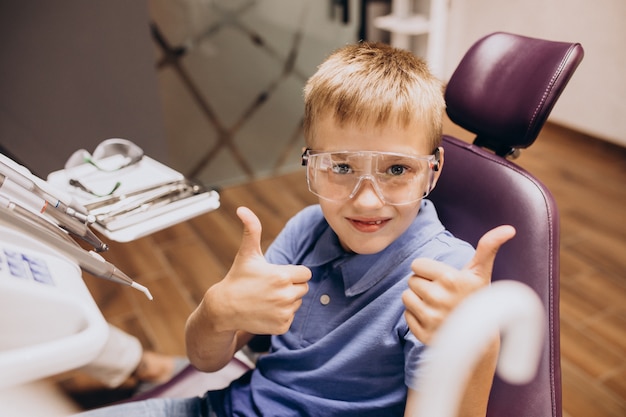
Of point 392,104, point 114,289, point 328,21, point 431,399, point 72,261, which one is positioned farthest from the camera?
point 328,21

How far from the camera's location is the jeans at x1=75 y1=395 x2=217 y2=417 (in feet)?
3.36

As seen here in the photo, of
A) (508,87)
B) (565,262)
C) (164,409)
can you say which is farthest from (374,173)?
(565,262)

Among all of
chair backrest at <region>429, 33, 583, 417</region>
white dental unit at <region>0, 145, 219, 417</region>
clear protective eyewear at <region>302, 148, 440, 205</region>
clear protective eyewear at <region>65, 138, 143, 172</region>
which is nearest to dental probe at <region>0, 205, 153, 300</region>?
white dental unit at <region>0, 145, 219, 417</region>

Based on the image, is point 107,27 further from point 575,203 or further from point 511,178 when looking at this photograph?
point 575,203

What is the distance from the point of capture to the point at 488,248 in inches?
25.8

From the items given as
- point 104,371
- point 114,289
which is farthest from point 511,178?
point 114,289

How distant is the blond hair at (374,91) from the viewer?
88 centimetres

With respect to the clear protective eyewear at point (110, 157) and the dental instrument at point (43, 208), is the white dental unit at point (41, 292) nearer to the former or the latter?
the dental instrument at point (43, 208)

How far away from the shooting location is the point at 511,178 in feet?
3.34

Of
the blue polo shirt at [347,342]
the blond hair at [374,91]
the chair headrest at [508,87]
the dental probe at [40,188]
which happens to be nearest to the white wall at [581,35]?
the chair headrest at [508,87]

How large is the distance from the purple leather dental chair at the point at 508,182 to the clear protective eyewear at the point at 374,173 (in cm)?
18

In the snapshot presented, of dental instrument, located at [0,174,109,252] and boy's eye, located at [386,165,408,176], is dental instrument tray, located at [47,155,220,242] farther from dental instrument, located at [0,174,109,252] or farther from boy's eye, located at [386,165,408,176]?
boy's eye, located at [386,165,408,176]

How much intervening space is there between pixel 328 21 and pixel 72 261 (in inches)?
119

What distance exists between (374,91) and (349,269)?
31 cm
